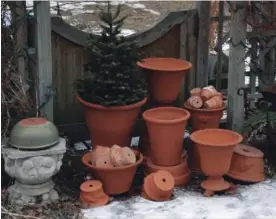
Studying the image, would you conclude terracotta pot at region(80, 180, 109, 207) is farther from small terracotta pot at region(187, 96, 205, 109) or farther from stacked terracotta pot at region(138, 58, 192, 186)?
small terracotta pot at region(187, 96, 205, 109)

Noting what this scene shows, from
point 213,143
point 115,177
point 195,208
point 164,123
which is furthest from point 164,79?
point 195,208

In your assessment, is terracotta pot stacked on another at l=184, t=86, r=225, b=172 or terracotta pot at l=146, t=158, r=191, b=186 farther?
terracotta pot stacked on another at l=184, t=86, r=225, b=172

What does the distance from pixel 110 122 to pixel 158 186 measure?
55 centimetres

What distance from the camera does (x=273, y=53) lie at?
4.74 metres

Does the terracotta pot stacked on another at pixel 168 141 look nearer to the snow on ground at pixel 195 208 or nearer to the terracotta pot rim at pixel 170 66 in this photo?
the snow on ground at pixel 195 208

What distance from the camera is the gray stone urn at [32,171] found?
10.7ft

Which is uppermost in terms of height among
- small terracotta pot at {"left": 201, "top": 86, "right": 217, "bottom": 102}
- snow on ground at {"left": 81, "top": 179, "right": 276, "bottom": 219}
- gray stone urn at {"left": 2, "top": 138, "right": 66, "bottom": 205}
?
small terracotta pot at {"left": 201, "top": 86, "right": 217, "bottom": 102}

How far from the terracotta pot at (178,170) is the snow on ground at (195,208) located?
0.09m

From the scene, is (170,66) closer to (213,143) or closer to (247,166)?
(213,143)

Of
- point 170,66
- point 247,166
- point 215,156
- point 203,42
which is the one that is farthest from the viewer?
point 203,42

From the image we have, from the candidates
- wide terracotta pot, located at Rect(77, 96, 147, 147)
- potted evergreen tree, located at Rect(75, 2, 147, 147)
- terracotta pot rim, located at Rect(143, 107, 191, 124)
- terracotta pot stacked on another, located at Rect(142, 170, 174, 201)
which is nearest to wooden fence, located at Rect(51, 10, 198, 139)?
potted evergreen tree, located at Rect(75, 2, 147, 147)

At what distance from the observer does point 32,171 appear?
327 centimetres

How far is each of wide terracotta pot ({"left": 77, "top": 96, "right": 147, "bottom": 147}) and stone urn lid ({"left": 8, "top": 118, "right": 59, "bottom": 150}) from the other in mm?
436

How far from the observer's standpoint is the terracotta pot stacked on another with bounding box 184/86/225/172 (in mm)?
3977
